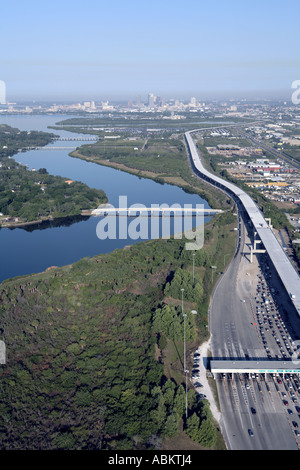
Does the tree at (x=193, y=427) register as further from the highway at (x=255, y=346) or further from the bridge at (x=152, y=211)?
the bridge at (x=152, y=211)

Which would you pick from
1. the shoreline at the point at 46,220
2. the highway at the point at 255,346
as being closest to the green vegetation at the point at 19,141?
the shoreline at the point at 46,220

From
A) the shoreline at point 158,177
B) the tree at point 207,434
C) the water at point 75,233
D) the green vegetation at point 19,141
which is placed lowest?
the tree at point 207,434

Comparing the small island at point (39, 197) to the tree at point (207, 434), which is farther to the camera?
the small island at point (39, 197)

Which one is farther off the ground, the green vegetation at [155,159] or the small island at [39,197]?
the green vegetation at [155,159]

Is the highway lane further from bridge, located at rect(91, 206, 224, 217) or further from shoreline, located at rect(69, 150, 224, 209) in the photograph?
shoreline, located at rect(69, 150, 224, 209)

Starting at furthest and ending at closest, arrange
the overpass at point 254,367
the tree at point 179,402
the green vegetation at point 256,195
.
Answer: the green vegetation at point 256,195 → the overpass at point 254,367 → the tree at point 179,402

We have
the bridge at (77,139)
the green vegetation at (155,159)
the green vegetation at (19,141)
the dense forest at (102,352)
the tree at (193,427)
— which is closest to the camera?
the tree at (193,427)
